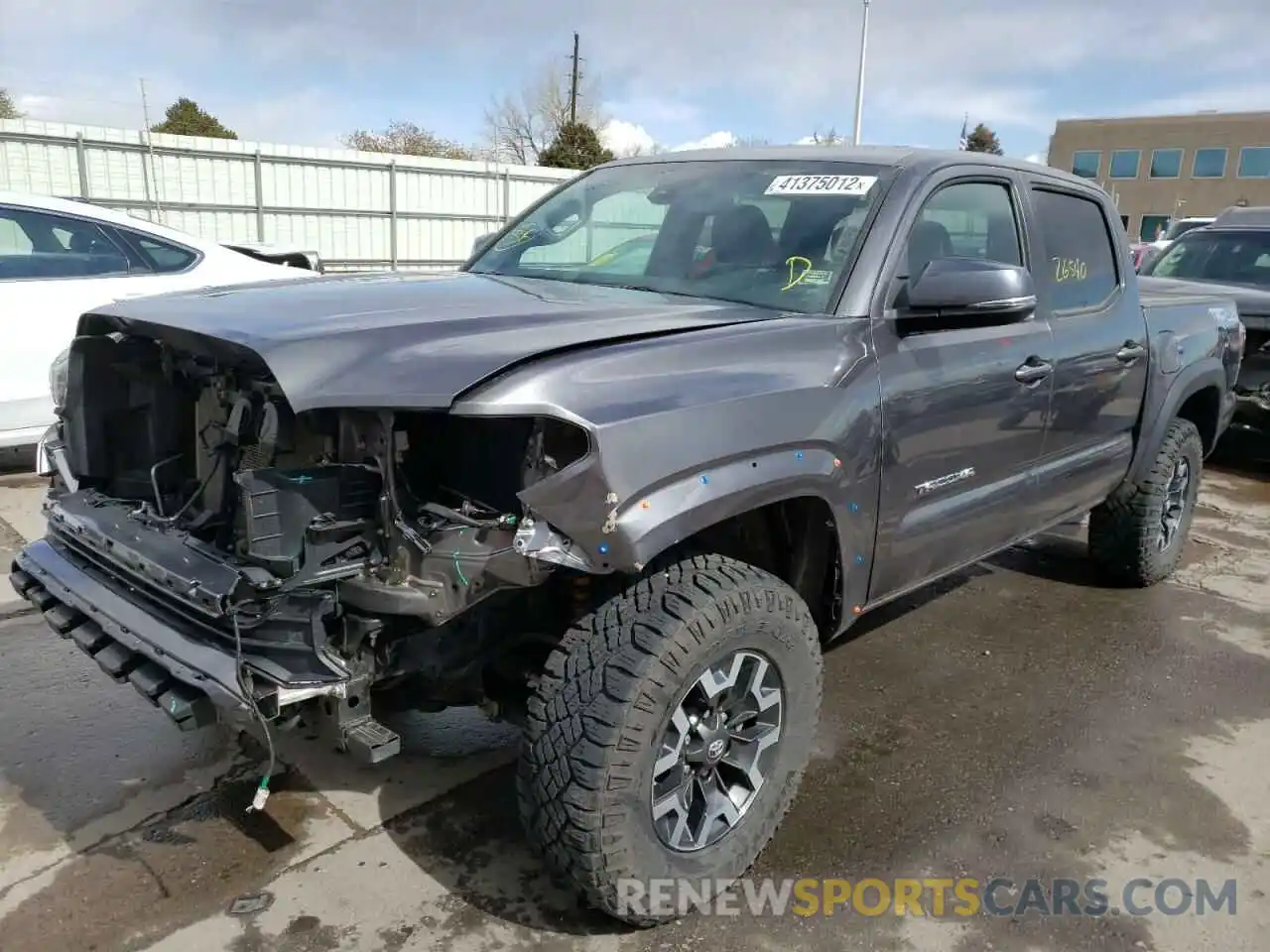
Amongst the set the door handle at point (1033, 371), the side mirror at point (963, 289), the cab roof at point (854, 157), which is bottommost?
the door handle at point (1033, 371)

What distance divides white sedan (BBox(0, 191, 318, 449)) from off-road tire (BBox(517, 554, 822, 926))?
12.6ft

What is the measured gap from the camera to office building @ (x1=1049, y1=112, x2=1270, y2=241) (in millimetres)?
53719

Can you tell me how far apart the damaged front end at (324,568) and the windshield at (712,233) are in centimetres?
117

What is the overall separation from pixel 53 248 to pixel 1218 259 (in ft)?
29.8

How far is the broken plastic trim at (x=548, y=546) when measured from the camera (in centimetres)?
216

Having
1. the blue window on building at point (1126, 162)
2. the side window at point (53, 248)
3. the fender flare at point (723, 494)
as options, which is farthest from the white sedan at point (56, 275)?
the blue window on building at point (1126, 162)

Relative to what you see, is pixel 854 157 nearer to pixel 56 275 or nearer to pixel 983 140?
pixel 56 275

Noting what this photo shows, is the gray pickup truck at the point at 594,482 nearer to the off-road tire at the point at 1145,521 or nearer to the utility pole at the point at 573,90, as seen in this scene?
the off-road tire at the point at 1145,521

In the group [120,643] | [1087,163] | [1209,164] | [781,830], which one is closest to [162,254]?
[120,643]

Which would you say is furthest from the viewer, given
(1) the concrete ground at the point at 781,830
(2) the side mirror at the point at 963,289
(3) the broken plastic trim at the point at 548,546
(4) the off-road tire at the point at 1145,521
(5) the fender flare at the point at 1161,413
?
(4) the off-road tire at the point at 1145,521

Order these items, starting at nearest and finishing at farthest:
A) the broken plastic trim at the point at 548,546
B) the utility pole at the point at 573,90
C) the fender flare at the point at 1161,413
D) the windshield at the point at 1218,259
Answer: the broken plastic trim at the point at 548,546 < the fender flare at the point at 1161,413 < the windshield at the point at 1218,259 < the utility pole at the point at 573,90

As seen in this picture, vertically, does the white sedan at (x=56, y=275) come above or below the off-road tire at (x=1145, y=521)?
above

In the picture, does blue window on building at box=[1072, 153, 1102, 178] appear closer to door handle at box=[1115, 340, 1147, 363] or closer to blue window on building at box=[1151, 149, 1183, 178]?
blue window on building at box=[1151, 149, 1183, 178]

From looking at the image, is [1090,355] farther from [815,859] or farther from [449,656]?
[449,656]
